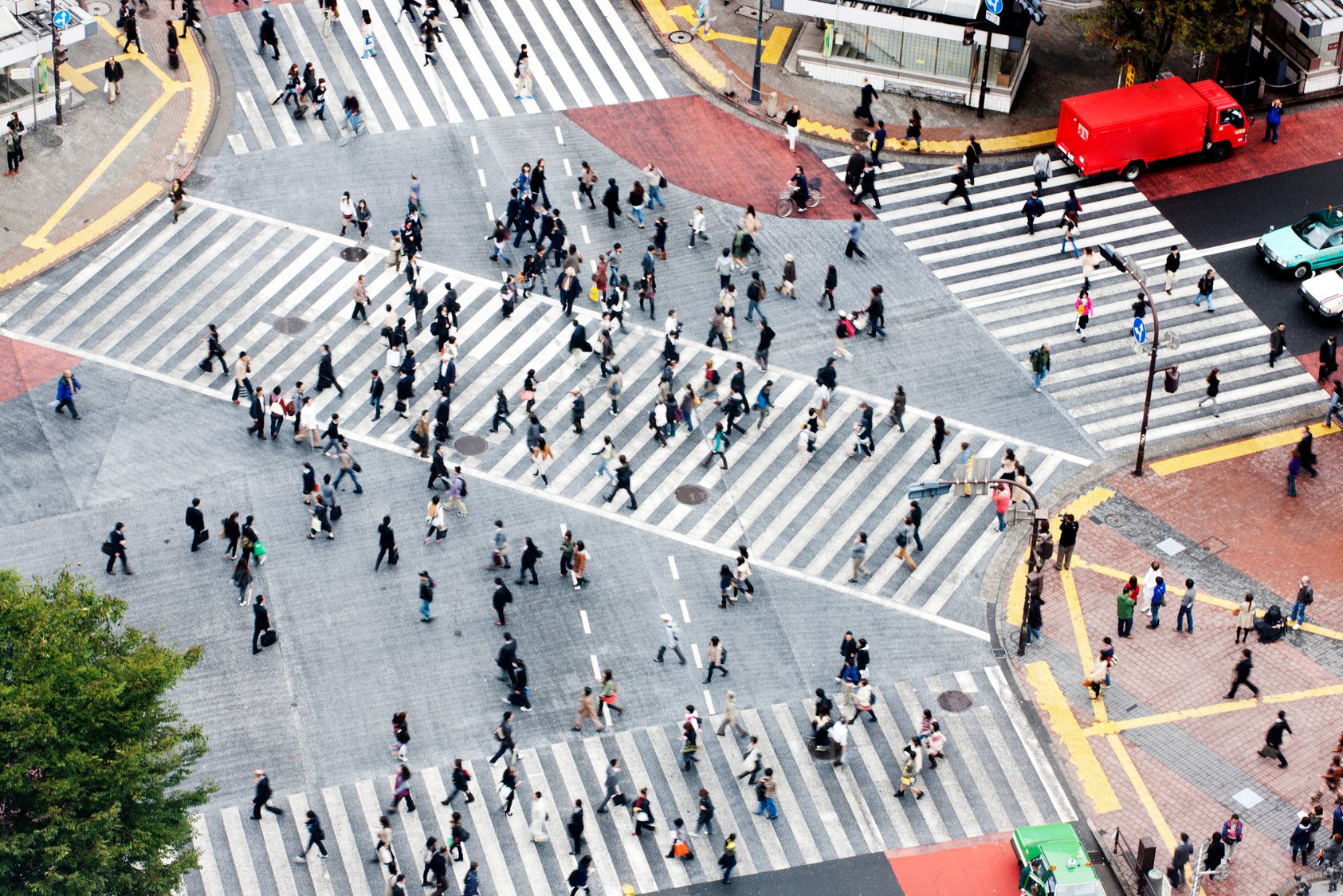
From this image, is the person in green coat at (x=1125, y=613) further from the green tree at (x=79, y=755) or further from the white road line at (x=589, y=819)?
the green tree at (x=79, y=755)

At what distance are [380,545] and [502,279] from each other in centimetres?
1286

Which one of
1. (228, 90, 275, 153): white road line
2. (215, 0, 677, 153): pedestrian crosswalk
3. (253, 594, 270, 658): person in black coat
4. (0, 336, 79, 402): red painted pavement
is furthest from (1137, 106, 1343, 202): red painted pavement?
(0, 336, 79, 402): red painted pavement

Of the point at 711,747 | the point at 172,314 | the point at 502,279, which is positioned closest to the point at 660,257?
the point at 502,279

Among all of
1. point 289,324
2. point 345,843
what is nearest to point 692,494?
point 289,324

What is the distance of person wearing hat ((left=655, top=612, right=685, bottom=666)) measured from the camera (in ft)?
186

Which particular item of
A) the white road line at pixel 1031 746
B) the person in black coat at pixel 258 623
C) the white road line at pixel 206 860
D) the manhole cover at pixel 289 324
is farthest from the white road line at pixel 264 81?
the white road line at pixel 1031 746

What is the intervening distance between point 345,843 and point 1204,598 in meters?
23.5

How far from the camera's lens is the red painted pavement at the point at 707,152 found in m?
73.2

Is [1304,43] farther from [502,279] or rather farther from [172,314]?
[172,314]

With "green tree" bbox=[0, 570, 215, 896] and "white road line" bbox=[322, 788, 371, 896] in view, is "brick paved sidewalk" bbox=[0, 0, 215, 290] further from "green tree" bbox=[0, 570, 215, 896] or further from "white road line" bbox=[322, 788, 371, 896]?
"green tree" bbox=[0, 570, 215, 896]

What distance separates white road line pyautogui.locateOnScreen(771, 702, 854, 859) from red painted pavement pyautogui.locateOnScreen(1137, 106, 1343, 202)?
26.3 m

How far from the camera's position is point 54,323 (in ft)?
221

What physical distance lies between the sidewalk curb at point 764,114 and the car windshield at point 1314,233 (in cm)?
941

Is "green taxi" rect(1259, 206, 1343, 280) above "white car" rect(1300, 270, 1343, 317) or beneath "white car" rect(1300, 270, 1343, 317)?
above
